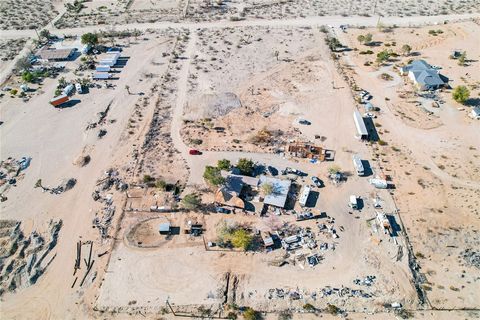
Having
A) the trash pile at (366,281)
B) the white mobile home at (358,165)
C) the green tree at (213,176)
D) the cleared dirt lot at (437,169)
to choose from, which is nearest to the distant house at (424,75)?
the cleared dirt lot at (437,169)

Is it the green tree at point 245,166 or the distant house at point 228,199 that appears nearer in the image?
the distant house at point 228,199

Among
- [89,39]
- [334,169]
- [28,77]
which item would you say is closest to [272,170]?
[334,169]

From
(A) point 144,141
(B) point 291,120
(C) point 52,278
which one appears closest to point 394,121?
(B) point 291,120

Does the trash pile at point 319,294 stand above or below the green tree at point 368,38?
below

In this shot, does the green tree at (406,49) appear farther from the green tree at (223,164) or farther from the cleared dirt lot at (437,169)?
the green tree at (223,164)

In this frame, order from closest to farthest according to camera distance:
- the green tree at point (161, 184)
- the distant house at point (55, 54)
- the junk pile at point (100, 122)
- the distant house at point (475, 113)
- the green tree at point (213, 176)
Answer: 1. the green tree at point (213, 176)
2. the green tree at point (161, 184)
3. the distant house at point (475, 113)
4. the junk pile at point (100, 122)
5. the distant house at point (55, 54)

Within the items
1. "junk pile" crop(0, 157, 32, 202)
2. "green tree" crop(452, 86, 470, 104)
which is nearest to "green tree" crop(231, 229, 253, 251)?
"junk pile" crop(0, 157, 32, 202)

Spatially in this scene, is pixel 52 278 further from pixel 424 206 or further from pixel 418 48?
pixel 418 48
